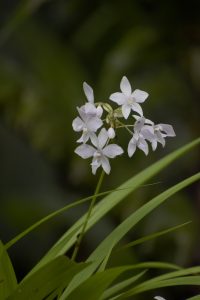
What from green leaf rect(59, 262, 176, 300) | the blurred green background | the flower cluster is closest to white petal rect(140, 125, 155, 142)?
the flower cluster

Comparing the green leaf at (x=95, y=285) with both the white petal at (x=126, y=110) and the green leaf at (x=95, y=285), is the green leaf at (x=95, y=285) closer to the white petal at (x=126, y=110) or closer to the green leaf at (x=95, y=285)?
the green leaf at (x=95, y=285)

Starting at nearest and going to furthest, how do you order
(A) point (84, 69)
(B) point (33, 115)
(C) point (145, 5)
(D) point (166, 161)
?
1. (D) point (166, 161)
2. (B) point (33, 115)
3. (A) point (84, 69)
4. (C) point (145, 5)

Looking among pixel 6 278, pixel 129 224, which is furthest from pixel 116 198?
pixel 6 278

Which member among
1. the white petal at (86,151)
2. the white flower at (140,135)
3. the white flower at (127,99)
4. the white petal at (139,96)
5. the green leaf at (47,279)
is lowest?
the green leaf at (47,279)

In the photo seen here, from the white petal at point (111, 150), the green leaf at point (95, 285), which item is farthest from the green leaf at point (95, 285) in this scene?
the white petal at point (111, 150)

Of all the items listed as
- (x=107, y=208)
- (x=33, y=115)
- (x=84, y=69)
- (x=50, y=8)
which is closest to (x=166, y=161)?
(x=107, y=208)

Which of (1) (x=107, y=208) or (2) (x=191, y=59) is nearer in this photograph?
(1) (x=107, y=208)

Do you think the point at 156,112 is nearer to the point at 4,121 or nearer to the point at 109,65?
the point at 109,65

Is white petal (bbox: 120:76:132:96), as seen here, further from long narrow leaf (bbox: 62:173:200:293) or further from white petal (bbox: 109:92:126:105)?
long narrow leaf (bbox: 62:173:200:293)
